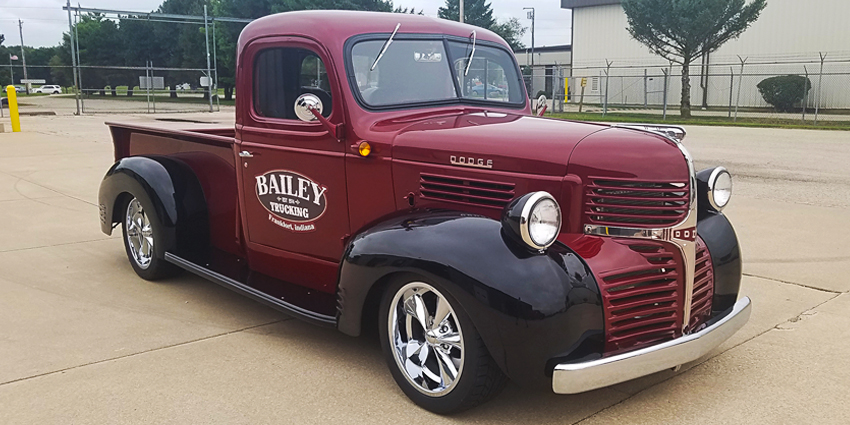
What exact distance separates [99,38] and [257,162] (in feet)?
189

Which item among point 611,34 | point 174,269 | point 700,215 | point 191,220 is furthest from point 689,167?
point 611,34

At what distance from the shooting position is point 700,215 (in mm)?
4074

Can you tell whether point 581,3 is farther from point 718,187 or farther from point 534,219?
point 534,219

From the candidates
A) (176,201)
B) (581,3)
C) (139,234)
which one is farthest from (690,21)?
(176,201)

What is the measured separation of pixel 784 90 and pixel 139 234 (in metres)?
32.0

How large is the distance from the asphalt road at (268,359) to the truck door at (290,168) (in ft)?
1.45

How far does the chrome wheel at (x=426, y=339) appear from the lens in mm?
3338

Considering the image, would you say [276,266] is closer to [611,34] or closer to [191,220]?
[191,220]

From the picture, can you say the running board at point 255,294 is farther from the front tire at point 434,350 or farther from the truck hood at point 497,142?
Answer: the truck hood at point 497,142

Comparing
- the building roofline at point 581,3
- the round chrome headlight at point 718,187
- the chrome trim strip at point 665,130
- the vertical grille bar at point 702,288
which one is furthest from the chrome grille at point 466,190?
the building roofline at point 581,3

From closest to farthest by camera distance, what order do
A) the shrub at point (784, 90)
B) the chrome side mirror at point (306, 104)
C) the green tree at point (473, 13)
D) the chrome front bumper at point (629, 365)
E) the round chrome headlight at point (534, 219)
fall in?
1. the chrome front bumper at point (629, 365)
2. the round chrome headlight at point (534, 219)
3. the chrome side mirror at point (306, 104)
4. the shrub at point (784, 90)
5. the green tree at point (473, 13)

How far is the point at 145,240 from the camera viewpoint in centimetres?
567

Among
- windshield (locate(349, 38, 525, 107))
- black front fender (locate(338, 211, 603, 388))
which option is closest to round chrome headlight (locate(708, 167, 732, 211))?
black front fender (locate(338, 211, 603, 388))

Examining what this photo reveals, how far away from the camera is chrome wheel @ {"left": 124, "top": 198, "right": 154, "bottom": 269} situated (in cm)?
561
